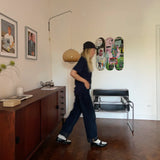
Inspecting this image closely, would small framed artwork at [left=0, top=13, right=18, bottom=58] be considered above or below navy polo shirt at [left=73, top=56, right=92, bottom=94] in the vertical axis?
above

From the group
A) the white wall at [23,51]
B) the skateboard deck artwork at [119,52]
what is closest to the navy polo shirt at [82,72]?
the white wall at [23,51]

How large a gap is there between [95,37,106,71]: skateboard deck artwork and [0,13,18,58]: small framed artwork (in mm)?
1842

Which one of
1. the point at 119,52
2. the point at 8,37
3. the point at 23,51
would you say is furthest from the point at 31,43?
the point at 119,52

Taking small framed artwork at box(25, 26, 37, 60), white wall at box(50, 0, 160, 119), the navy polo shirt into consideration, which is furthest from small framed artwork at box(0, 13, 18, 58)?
white wall at box(50, 0, 160, 119)

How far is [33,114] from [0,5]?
139cm

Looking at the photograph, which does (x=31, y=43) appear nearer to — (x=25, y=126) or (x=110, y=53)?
(x=25, y=126)

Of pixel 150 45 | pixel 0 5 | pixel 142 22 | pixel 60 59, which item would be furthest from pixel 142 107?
pixel 0 5

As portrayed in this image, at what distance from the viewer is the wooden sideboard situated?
1.32 m

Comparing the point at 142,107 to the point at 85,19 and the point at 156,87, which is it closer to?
the point at 156,87

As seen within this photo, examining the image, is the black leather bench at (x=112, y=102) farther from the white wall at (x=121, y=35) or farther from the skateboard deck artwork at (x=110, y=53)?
the skateboard deck artwork at (x=110, y=53)

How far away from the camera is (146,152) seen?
78.6 inches

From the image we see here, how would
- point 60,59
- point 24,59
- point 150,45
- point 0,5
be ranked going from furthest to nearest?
point 60,59 → point 150,45 → point 24,59 → point 0,5

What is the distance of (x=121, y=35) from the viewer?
334 cm

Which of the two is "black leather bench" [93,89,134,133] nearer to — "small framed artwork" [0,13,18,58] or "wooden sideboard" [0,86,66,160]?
"wooden sideboard" [0,86,66,160]
